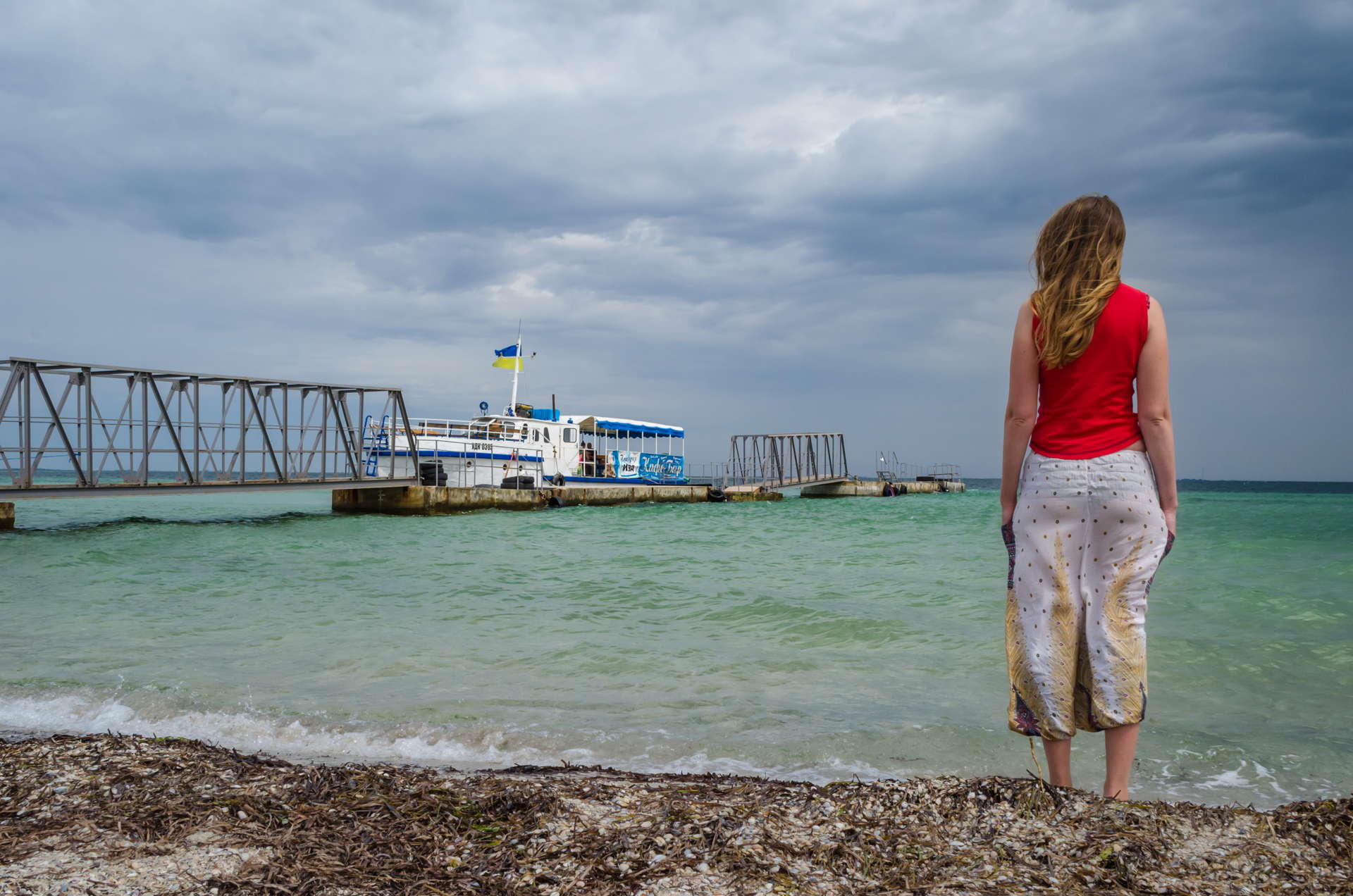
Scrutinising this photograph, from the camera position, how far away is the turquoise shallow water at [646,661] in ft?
16.2

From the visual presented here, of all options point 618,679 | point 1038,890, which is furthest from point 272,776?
point 618,679

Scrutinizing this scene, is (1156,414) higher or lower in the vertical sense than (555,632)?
higher

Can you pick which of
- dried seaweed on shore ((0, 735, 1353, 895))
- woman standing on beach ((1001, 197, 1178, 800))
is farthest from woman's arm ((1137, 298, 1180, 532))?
dried seaweed on shore ((0, 735, 1353, 895))

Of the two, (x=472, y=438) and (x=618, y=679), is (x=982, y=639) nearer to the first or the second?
(x=618, y=679)

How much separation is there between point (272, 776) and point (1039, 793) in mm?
2978

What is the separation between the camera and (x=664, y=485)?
47.0 m

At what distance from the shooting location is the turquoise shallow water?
194 inches

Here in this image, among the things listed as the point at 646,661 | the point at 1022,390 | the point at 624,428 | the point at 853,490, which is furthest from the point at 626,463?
the point at 1022,390

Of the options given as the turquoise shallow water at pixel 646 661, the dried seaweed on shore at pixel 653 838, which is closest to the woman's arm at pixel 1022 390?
the dried seaweed on shore at pixel 653 838

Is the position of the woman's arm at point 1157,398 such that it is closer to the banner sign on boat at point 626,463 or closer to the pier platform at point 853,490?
the banner sign on boat at point 626,463

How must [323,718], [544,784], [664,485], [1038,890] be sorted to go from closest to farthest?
[1038,890], [544,784], [323,718], [664,485]

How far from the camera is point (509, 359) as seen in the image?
44.2 metres

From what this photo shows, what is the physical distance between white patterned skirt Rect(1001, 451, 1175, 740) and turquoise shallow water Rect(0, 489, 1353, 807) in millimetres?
1864

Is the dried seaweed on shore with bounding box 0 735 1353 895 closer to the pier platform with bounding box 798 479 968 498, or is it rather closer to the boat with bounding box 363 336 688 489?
the boat with bounding box 363 336 688 489
